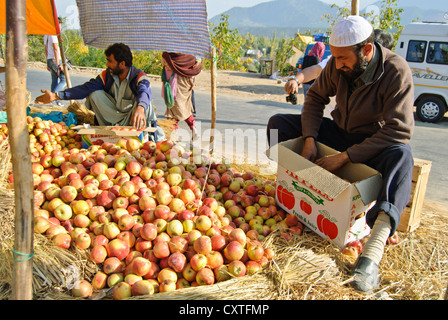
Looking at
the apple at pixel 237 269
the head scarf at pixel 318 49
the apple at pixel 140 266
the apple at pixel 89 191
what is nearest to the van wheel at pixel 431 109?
the head scarf at pixel 318 49

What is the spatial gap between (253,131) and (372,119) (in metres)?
4.32

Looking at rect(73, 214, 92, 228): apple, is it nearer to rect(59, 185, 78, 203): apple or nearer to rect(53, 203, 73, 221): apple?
rect(53, 203, 73, 221): apple

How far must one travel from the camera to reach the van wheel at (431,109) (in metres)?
8.89

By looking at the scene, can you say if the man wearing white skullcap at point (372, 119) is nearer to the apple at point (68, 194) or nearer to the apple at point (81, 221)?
the apple at point (81, 221)

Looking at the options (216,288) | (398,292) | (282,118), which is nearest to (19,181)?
(216,288)

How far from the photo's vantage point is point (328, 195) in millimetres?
2416

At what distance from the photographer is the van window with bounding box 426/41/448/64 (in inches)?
350

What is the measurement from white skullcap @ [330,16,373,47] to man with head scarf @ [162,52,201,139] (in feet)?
11.3

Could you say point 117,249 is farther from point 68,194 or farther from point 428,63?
point 428,63

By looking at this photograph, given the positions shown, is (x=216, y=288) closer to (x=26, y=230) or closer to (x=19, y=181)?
(x=26, y=230)

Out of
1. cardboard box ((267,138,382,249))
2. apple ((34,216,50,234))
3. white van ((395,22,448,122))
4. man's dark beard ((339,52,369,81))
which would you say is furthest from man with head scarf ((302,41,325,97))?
white van ((395,22,448,122))

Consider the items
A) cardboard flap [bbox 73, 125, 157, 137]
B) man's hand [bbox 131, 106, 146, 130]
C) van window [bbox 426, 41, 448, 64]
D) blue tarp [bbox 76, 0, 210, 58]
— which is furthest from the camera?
van window [bbox 426, 41, 448, 64]

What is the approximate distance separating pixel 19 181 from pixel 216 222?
153 cm

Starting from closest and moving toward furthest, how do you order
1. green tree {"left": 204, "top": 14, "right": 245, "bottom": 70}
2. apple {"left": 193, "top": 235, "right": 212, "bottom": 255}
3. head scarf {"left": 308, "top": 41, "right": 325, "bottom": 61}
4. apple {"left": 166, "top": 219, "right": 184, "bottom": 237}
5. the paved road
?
1. apple {"left": 193, "top": 235, "right": 212, "bottom": 255}
2. apple {"left": 166, "top": 219, "right": 184, "bottom": 237}
3. the paved road
4. head scarf {"left": 308, "top": 41, "right": 325, "bottom": 61}
5. green tree {"left": 204, "top": 14, "right": 245, "bottom": 70}
